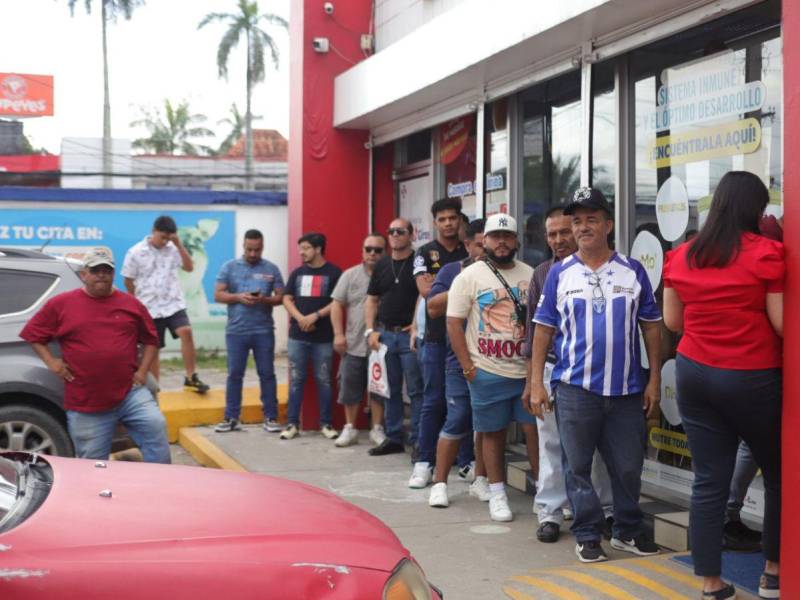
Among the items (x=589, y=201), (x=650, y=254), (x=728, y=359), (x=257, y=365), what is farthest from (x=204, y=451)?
(x=728, y=359)

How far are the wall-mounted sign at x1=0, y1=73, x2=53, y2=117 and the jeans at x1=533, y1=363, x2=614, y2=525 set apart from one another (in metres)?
37.3

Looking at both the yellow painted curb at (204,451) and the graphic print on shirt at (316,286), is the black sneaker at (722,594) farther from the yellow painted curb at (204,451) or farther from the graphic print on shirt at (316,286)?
the graphic print on shirt at (316,286)

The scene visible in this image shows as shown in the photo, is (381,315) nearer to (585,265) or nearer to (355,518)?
(585,265)

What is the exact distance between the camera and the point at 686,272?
4586 millimetres

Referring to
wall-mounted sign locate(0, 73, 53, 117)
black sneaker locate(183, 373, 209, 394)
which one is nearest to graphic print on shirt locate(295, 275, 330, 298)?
black sneaker locate(183, 373, 209, 394)

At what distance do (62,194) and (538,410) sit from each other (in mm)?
13203

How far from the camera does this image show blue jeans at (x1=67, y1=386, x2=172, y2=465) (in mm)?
6520

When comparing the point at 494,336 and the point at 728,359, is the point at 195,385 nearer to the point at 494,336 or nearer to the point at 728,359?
the point at 494,336

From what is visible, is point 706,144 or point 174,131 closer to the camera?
point 706,144

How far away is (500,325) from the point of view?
254 inches

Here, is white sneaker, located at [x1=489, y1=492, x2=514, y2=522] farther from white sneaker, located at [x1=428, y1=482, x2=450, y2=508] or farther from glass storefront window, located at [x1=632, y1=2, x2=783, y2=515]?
glass storefront window, located at [x1=632, y1=2, x2=783, y2=515]

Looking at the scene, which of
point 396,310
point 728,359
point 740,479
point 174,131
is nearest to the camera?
point 728,359

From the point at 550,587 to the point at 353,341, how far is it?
472cm

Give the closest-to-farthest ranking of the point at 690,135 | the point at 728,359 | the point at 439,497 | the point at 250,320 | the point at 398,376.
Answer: the point at 728,359, the point at 690,135, the point at 439,497, the point at 398,376, the point at 250,320
